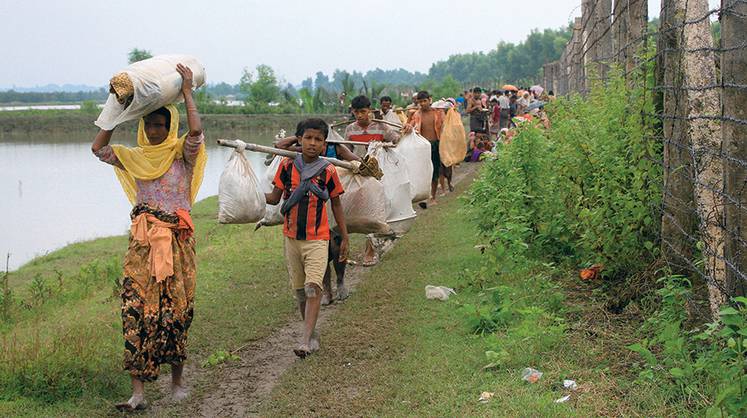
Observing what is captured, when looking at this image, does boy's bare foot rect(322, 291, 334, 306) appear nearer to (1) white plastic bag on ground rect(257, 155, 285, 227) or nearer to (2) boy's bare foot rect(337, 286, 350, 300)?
(2) boy's bare foot rect(337, 286, 350, 300)

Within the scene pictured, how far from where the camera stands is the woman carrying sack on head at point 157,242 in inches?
188

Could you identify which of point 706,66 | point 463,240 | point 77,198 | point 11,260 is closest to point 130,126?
point 77,198

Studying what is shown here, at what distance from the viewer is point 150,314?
189 inches

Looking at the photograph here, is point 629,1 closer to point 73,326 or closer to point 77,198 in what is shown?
point 73,326

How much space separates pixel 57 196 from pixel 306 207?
1953cm

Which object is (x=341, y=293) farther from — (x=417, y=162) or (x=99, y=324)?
(x=417, y=162)

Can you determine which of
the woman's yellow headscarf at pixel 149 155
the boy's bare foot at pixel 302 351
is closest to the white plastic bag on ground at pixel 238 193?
the woman's yellow headscarf at pixel 149 155

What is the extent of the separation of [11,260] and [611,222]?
11761 mm

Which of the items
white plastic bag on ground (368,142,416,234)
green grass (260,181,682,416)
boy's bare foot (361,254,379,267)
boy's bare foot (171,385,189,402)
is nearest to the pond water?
boy's bare foot (361,254,379,267)

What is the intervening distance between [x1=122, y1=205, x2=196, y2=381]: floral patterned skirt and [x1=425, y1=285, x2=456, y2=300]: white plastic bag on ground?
2625 mm

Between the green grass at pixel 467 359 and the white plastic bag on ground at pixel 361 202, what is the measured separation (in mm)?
692

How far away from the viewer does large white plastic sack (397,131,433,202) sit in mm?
9633

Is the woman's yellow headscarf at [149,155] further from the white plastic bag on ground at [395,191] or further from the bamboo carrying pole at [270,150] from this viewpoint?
the white plastic bag on ground at [395,191]

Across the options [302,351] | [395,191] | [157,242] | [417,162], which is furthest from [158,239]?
[417,162]
